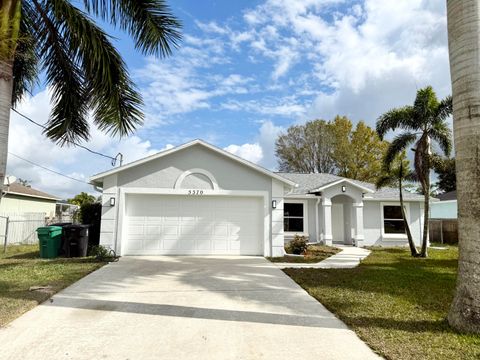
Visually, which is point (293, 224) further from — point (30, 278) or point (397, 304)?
point (30, 278)

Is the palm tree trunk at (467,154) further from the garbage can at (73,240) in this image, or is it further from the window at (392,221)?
the window at (392,221)

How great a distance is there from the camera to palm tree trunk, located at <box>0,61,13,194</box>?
5562 mm

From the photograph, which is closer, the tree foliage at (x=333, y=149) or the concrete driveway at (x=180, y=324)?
the concrete driveway at (x=180, y=324)

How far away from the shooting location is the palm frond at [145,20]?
287 inches

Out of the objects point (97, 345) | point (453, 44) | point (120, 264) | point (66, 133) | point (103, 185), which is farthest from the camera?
point (103, 185)

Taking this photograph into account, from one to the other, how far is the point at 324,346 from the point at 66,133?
7.09 m

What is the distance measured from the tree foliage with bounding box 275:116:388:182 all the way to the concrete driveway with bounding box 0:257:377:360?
94.1 feet

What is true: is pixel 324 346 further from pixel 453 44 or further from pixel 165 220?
pixel 165 220

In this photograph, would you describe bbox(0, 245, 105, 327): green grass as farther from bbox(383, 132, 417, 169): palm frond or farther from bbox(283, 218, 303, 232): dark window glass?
bbox(383, 132, 417, 169): palm frond

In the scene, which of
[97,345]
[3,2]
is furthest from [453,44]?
[3,2]

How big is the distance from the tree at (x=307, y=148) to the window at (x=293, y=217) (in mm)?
19830

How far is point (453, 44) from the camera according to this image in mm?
5277

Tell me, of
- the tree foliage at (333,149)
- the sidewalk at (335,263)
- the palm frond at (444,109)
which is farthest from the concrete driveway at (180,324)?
the tree foliage at (333,149)

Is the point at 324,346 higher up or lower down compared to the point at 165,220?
lower down
